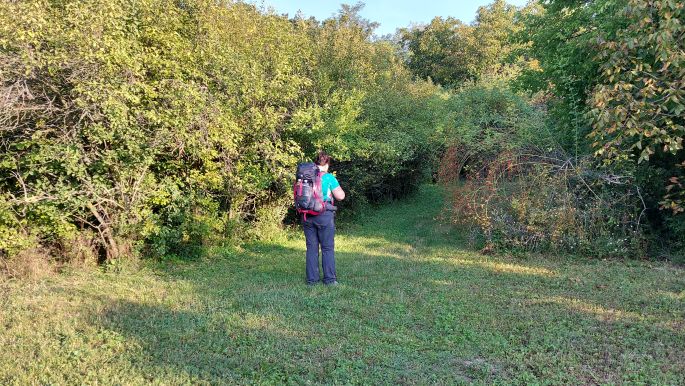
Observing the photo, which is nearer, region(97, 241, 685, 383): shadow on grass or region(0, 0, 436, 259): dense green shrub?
region(97, 241, 685, 383): shadow on grass

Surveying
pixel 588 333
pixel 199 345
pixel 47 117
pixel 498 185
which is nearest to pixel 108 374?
pixel 199 345

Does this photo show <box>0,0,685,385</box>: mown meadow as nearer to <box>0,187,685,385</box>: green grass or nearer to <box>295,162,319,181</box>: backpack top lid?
<box>0,187,685,385</box>: green grass

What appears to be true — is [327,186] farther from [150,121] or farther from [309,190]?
[150,121]

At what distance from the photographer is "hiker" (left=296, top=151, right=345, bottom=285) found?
665cm

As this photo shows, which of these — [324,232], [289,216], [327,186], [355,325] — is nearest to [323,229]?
[324,232]

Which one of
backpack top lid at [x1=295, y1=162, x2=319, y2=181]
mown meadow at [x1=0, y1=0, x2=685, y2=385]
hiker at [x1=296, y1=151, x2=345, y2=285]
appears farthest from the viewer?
hiker at [x1=296, y1=151, x2=345, y2=285]

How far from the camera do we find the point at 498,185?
9.95 m

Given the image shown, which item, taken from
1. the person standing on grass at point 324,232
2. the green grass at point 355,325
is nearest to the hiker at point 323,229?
the person standing on grass at point 324,232

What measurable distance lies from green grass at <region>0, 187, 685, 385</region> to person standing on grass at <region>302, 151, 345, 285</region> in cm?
26

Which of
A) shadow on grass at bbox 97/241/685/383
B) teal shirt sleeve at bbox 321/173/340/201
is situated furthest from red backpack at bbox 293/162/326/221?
shadow on grass at bbox 97/241/685/383

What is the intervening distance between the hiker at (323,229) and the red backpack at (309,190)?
0.06 meters

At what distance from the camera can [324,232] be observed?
6719mm

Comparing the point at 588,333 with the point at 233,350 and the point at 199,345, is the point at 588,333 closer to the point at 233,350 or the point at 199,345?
the point at 233,350

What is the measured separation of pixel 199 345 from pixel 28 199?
13.3 feet
